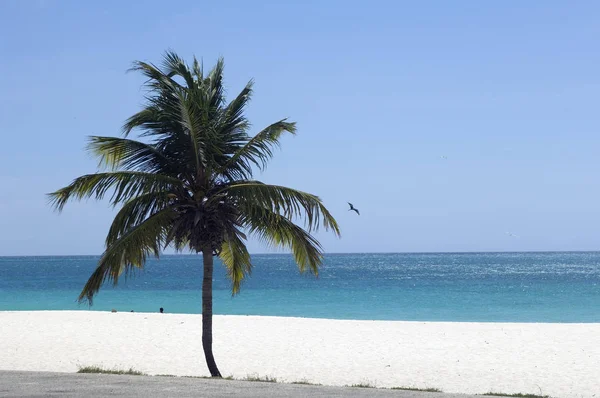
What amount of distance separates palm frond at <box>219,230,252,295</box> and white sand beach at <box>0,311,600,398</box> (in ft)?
7.58

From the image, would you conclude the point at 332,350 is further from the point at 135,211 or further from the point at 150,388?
the point at 150,388

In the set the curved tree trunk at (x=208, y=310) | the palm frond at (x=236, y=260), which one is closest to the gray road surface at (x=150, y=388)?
the curved tree trunk at (x=208, y=310)

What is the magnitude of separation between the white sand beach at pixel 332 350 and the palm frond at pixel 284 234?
2788 mm

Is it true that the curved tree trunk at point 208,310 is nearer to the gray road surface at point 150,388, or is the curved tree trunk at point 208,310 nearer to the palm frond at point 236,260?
the palm frond at point 236,260

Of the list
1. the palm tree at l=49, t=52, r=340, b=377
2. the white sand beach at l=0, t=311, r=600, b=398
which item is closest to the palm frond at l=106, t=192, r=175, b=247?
the palm tree at l=49, t=52, r=340, b=377

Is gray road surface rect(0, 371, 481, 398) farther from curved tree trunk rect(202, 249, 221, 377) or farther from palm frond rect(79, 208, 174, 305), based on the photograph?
curved tree trunk rect(202, 249, 221, 377)

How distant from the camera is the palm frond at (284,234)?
13836 mm

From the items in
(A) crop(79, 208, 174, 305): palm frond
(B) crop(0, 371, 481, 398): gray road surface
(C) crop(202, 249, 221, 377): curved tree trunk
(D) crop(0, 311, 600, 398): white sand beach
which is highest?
(A) crop(79, 208, 174, 305): palm frond

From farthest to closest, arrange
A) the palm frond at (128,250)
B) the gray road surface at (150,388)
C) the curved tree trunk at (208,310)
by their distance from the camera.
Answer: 1. the curved tree trunk at (208,310)
2. the palm frond at (128,250)
3. the gray road surface at (150,388)

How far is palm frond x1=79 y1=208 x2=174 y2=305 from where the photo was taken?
12664 millimetres

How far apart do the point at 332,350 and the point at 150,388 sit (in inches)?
420

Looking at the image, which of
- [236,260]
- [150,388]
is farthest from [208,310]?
[150,388]

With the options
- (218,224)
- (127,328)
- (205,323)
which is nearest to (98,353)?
(127,328)

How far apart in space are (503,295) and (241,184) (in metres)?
49.1
